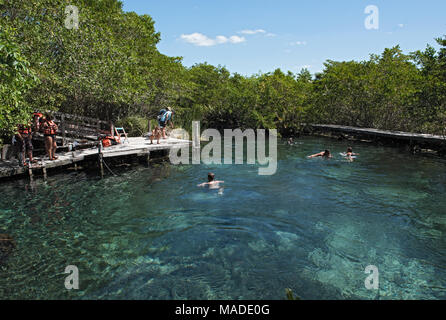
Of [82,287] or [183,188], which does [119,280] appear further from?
[183,188]

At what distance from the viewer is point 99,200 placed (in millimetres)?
11578

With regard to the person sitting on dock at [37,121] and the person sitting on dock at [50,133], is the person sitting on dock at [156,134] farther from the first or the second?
the person sitting on dock at [37,121]

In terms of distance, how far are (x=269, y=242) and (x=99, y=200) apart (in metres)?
6.94

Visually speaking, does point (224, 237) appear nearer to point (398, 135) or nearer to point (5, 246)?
point (5, 246)

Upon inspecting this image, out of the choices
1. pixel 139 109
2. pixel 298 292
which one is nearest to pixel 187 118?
pixel 139 109

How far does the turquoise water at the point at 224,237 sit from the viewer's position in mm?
6254

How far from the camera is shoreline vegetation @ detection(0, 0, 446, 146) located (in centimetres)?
1454

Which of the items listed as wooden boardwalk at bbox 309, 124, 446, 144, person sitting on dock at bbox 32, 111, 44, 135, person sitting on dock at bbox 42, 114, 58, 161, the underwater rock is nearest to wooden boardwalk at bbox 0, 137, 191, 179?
person sitting on dock at bbox 42, 114, 58, 161

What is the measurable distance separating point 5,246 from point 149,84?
23405 mm

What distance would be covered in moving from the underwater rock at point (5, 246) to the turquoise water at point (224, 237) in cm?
15

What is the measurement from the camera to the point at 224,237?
28.0ft

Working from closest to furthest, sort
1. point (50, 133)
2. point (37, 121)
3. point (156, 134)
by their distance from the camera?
1. point (50, 133)
2. point (37, 121)
3. point (156, 134)

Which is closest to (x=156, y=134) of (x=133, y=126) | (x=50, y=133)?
(x=133, y=126)

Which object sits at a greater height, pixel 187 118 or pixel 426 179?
pixel 187 118
